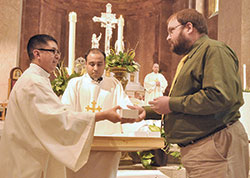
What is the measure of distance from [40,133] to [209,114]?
3.95 ft

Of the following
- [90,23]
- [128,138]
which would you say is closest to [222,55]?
[128,138]

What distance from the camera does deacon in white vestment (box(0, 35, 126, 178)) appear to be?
2350 mm

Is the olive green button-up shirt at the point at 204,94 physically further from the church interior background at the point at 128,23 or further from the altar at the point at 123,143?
the church interior background at the point at 128,23

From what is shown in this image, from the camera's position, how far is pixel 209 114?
1937mm

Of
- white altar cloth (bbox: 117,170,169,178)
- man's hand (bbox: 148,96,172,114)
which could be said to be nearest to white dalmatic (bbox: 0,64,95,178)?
man's hand (bbox: 148,96,172,114)

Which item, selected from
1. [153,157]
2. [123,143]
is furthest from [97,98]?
[153,157]

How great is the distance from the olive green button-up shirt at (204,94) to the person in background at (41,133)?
0.55 metres

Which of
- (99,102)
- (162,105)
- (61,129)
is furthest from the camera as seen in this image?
(99,102)

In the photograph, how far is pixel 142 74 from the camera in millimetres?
12016

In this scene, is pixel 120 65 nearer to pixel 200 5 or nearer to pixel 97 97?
pixel 97 97

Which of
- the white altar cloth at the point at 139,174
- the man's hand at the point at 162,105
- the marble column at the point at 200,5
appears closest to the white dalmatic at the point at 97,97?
the white altar cloth at the point at 139,174

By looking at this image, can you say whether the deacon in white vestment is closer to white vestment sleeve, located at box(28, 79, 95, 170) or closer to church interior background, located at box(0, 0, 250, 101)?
white vestment sleeve, located at box(28, 79, 95, 170)

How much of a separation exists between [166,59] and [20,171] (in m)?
9.75

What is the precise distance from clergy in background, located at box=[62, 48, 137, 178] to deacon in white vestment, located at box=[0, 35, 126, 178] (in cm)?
91
